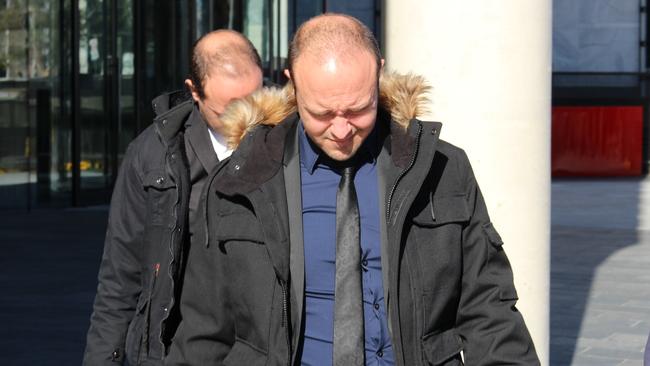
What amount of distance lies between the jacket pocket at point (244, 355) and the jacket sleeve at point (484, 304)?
458mm

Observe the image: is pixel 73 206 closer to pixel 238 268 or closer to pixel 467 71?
pixel 467 71

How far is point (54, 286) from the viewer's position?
11.2m

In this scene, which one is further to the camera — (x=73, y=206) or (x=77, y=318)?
(x=73, y=206)

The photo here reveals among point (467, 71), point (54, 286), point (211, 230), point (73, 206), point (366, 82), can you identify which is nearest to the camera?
point (366, 82)

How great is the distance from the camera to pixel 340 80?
2.82m

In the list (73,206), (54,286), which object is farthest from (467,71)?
(73,206)

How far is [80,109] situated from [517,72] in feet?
46.3

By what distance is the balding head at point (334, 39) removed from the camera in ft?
9.32

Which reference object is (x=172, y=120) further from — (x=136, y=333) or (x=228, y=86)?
(x=136, y=333)

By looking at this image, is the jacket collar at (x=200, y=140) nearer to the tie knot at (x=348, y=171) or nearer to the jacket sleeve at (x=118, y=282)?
the jacket sleeve at (x=118, y=282)

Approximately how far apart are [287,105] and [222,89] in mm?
932

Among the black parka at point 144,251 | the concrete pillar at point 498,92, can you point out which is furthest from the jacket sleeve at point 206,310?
the concrete pillar at point 498,92

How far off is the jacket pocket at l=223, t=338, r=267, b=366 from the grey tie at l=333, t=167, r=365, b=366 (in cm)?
18

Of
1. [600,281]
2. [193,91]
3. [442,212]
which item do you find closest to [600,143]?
[600,281]
